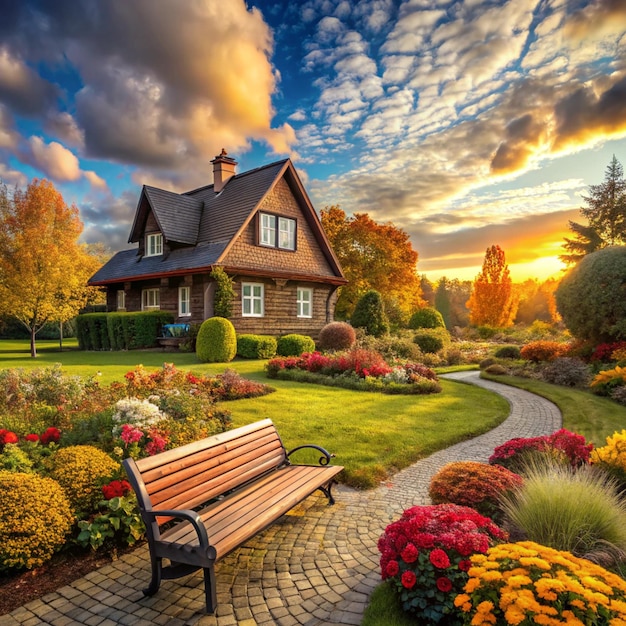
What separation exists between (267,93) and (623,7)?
300 inches

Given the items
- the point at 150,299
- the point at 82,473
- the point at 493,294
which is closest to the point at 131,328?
the point at 150,299

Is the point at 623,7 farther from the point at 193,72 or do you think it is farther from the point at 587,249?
the point at 587,249

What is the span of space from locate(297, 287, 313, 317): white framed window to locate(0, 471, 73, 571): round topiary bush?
19.5 metres

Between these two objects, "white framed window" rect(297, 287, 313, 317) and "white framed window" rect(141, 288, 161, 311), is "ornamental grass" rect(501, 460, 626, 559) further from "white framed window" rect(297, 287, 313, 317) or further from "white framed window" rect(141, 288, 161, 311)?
"white framed window" rect(141, 288, 161, 311)

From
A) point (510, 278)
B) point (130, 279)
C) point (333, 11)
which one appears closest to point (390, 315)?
point (510, 278)

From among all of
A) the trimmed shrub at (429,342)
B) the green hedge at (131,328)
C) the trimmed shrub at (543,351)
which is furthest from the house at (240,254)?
the trimmed shrub at (543,351)

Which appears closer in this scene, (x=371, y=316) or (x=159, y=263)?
(x=159, y=263)

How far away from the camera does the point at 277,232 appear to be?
878 inches

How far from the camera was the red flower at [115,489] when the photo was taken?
4091 mm

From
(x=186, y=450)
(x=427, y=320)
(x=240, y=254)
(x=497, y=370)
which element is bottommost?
(x=497, y=370)

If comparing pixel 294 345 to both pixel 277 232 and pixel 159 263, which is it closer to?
pixel 277 232

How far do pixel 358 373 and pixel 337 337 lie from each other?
5.29 metres

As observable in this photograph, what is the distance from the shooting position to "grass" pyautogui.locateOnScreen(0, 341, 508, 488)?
247 inches

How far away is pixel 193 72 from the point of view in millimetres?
10234
